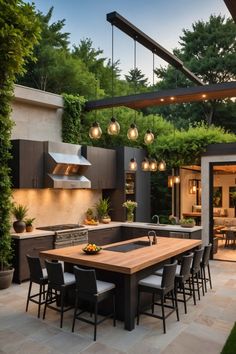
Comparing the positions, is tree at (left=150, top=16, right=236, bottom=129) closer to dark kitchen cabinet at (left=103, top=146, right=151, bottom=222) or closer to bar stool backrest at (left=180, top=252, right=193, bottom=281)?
dark kitchen cabinet at (left=103, top=146, right=151, bottom=222)

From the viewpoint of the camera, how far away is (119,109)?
1341cm

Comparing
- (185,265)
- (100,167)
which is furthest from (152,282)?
(100,167)

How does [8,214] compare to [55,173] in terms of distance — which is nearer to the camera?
[8,214]

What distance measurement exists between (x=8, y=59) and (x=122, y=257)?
3986mm

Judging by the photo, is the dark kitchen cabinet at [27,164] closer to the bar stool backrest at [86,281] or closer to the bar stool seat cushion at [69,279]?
the bar stool seat cushion at [69,279]

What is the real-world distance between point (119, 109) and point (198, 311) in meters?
9.74

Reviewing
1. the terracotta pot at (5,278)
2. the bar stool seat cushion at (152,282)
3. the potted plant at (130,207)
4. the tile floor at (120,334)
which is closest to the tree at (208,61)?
the potted plant at (130,207)

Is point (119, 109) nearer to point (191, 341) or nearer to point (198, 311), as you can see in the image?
point (198, 311)

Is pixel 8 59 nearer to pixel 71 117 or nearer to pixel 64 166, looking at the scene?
pixel 64 166

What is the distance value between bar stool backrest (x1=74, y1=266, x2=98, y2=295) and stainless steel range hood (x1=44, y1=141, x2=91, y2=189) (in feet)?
11.0

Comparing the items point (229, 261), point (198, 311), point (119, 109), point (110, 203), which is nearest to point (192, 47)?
point (119, 109)

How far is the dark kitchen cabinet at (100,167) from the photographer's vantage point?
871 centimetres

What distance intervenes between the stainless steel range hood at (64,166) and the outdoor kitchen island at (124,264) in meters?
2.36

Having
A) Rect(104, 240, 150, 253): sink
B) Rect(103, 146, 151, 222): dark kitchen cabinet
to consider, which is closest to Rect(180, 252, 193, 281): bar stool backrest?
Rect(104, 240, 150, 253): sink
